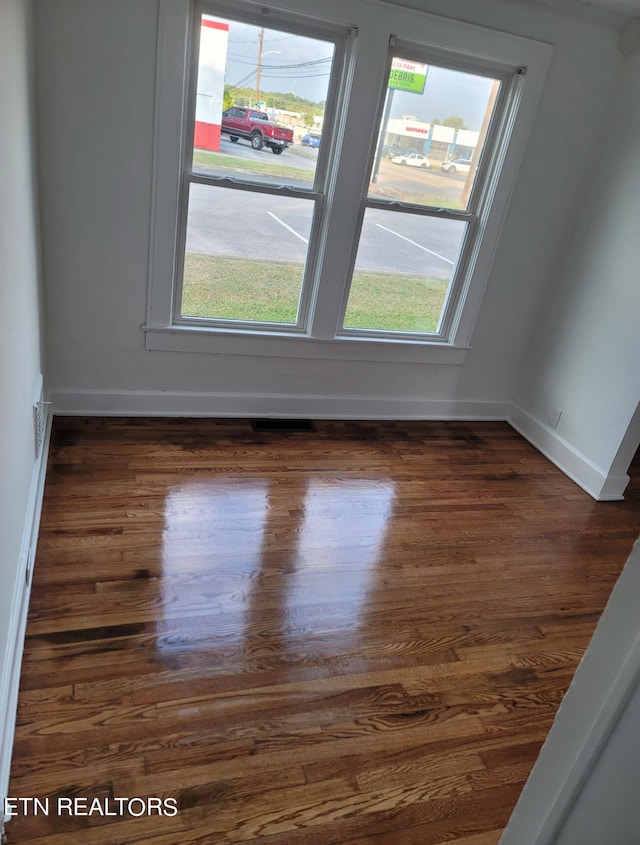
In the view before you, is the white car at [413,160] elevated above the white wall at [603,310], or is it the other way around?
the white car at [413,160]

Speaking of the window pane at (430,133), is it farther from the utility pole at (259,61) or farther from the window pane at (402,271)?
the utility pole at (259,61)

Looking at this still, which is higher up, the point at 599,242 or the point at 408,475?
the point at 599,242

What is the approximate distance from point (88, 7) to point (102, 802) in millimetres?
2949

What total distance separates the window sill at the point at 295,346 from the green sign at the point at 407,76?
1.35 metres

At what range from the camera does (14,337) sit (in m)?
1.82

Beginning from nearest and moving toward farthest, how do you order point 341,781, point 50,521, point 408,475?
point 341,781
point 50,521
point 408,475

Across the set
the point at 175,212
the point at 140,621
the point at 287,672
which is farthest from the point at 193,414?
the point at 287,672

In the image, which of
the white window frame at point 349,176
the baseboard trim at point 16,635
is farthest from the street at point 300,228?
the baseboard trim at point 16,635

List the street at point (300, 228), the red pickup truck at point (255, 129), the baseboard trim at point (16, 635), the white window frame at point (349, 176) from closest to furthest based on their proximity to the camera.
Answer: the baseboard trim at point (16, 635), the white window frame at point (349, 176), the red pickup truck at point (255, 129), the street at point (300, 228)

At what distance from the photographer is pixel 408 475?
3.22 metres

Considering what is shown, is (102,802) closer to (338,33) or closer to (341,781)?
(341,781)

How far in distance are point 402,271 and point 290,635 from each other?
225 cm

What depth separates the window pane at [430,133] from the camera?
3035 millimetres

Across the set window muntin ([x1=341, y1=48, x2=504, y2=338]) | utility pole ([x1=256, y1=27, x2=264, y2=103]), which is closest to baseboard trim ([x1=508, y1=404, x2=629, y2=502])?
window muntin ([x1=341, y1=48, x2=504, y2=338])
